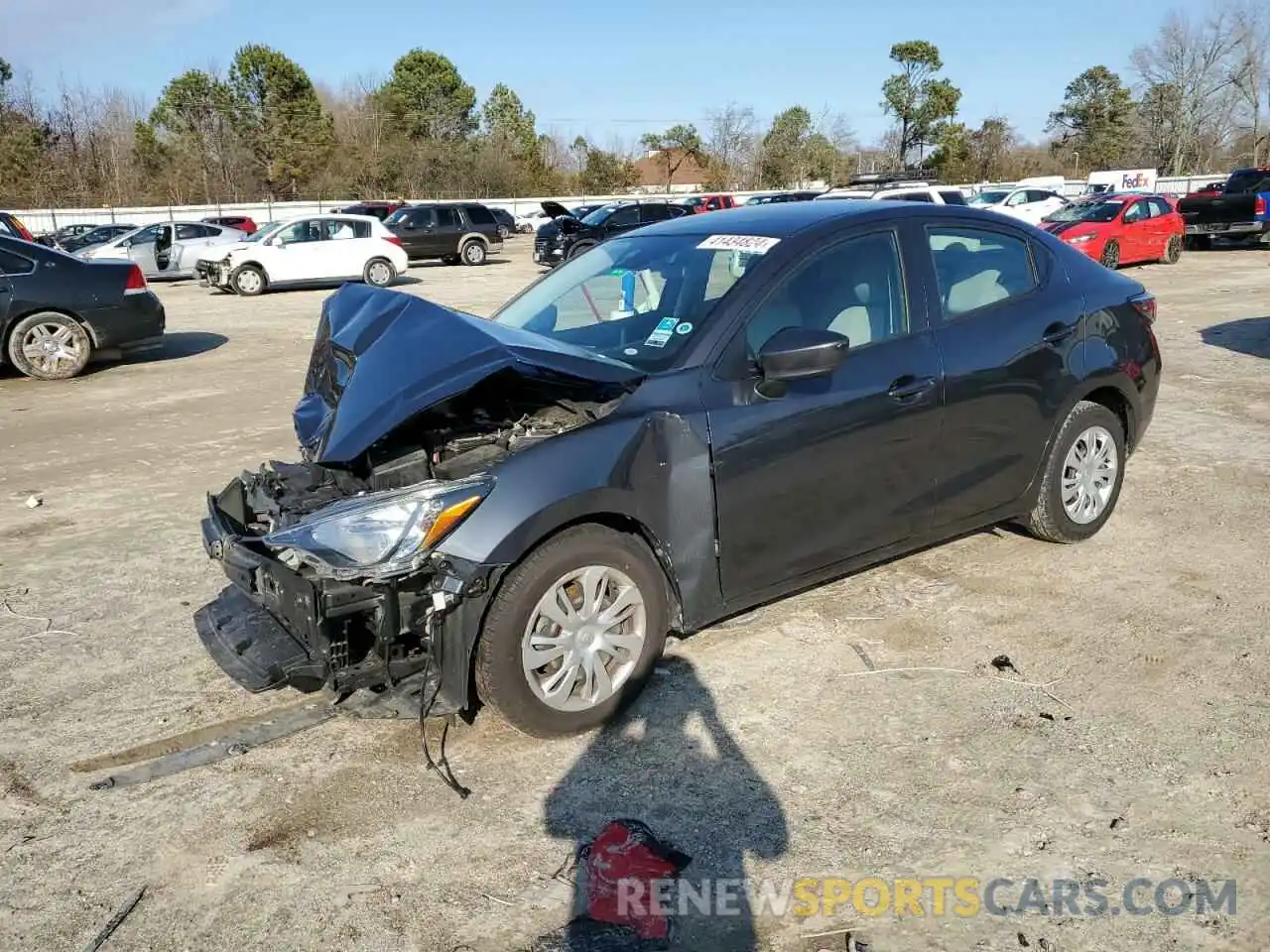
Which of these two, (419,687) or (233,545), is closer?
(419,687)

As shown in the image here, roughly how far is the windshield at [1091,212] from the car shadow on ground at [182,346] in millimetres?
17267

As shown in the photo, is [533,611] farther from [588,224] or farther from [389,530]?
[588,224]

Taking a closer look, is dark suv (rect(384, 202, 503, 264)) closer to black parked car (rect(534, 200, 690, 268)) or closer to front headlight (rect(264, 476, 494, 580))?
black parked car (rect(534, 200, 690, 268))

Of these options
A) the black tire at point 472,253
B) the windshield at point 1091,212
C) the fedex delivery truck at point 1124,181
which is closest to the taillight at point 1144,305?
the windshield at point 1091,212

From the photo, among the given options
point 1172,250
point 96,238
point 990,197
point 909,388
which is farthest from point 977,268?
point 96,238

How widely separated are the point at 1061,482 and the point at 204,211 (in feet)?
162

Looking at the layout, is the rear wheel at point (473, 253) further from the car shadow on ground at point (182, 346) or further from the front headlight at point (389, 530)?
the front headlight at point (389, 530)

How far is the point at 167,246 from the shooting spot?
2503 centimetres

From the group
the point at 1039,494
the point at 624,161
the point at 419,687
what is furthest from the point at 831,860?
the point at 624,161

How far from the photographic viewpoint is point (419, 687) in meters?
3.41

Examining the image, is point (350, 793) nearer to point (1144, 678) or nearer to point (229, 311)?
point (1144, 678)

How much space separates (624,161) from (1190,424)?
200 ft

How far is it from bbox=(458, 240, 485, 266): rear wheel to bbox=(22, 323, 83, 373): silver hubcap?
737 inches

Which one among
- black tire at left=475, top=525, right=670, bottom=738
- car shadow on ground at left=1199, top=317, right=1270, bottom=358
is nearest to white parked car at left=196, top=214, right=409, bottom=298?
car shadow on ground at left=1199, top=317, right=1270, bottom=358
